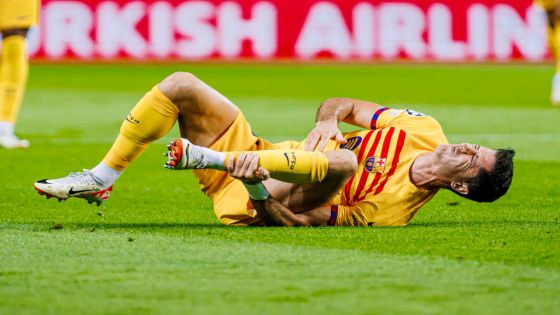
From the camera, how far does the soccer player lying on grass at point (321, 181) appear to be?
5.21 metres

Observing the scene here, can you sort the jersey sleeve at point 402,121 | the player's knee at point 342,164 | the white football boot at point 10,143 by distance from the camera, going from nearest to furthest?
the player's knee at point 342,164 → the jersey sleeve at point 402,121 → the white football boot at point 10,143

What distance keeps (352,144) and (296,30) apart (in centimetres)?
1526

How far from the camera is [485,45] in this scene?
20.5 metres

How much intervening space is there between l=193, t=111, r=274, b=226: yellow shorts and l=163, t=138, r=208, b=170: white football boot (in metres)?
0.48

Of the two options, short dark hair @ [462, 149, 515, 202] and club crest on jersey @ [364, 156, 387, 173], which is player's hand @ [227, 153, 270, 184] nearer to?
Answer: club crest on jersey @ [364, 156, 387, 173]

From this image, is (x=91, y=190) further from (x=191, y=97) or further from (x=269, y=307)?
(x=269, y=307)

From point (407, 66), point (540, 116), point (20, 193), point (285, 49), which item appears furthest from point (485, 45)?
point (20, 193)

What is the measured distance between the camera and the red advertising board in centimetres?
1984

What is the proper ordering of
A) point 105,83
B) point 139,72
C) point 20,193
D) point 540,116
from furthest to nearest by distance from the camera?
point 139,72
point 105,83
point 540,116
point 20,193

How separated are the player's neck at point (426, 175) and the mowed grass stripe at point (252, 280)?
720 mm

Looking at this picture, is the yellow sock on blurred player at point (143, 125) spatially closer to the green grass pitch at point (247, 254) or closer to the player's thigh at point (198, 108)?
the player's thigh at point (198, 108)

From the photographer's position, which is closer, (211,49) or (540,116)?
(540,116)

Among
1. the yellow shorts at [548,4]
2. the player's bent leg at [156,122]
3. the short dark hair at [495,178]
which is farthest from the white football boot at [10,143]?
the yellow shorts at [548,4]

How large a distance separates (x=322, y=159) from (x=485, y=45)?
631 inches
